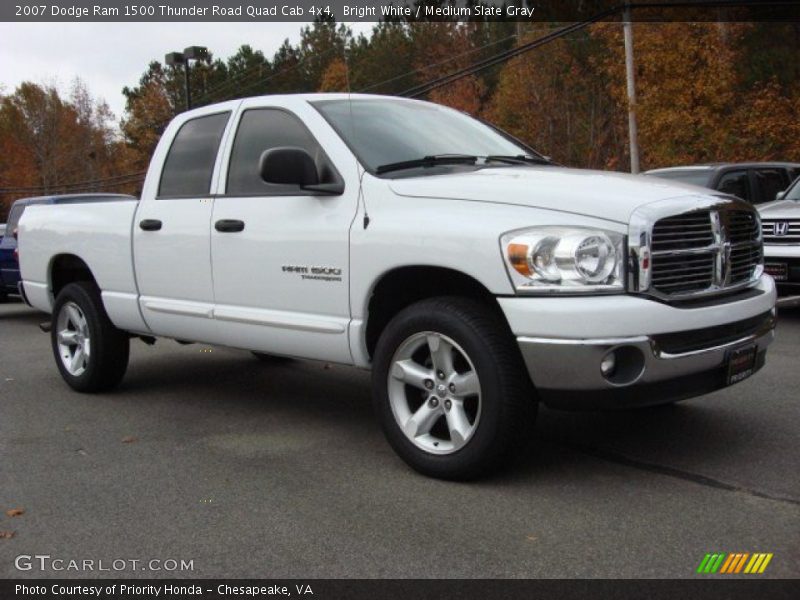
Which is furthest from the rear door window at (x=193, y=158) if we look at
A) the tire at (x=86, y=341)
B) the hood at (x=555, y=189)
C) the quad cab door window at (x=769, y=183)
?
the quad cab door window at (x=769, y=183)

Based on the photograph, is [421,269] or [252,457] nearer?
[421,269]

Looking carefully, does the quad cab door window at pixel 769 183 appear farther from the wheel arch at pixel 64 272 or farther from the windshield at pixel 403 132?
the wheel arch at pixel 64 272

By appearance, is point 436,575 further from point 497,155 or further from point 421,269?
point 497,155

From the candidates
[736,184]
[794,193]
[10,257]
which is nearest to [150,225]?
[794,193]

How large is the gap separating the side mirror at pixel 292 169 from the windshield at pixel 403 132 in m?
0.26

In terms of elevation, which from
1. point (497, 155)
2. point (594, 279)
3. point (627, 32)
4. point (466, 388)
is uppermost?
point (627, 32)

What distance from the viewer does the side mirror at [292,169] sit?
4453mm

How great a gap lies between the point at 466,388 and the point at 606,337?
740 mm

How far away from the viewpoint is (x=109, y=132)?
214ft

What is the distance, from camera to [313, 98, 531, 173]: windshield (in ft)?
15.5

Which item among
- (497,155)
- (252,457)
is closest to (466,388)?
(252,457)

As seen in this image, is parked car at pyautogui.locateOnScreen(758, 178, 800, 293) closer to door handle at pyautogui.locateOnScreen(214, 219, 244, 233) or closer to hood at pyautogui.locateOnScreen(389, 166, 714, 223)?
hood at pyautogui.locateOnScreen(389, 166, 714, 223)

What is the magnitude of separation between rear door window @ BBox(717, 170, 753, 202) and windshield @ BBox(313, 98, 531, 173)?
6293mm

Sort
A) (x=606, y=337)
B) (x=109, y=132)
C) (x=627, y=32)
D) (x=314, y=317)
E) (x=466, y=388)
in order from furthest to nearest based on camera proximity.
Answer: (x=109, y=132)
(x=627, y=32)
(x=314, y=317)
(x=466, y=388)
(x=606, y=337)
